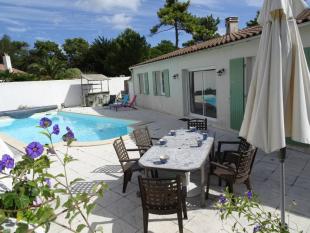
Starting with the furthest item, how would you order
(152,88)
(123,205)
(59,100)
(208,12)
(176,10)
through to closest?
(208,12) < (176,10) < (59,100) < (152,88) < (123,205)

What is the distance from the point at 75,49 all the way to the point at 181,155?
4015cm

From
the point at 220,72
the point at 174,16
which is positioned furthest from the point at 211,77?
the point at 174,16

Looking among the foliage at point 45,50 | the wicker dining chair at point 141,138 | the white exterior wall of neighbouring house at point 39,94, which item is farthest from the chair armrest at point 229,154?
the foliage at point 45,50

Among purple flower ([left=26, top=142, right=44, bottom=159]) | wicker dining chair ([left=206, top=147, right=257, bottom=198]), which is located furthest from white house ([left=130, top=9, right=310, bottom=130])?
purple flower ([left=26, top=142, right=44, bottom=159])

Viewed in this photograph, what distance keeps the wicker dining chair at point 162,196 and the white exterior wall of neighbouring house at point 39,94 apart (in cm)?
1907

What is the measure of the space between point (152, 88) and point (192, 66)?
4990 millimetres

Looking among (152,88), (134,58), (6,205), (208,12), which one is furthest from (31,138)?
(208,12)

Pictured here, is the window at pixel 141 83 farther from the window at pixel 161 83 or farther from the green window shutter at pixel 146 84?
the window at pixel 161 83

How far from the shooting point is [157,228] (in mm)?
3787

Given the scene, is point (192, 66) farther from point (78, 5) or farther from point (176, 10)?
point (176, 10)

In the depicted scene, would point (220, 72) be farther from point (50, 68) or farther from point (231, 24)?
point (50, 68)

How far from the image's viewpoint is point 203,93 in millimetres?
11469

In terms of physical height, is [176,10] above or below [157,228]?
above

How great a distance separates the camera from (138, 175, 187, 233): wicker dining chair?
3424 mm
